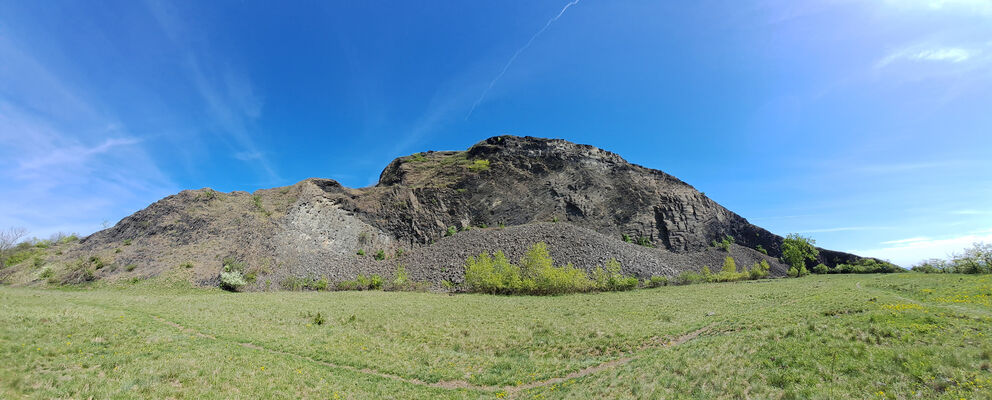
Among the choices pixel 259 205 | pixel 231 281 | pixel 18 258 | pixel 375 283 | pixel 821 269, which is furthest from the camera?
pixel 821 269

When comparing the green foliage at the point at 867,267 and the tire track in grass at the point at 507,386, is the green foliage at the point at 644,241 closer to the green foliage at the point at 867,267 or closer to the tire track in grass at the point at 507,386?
the green foliage at the point at 867,267

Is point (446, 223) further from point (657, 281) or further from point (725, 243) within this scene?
point (725, 243)

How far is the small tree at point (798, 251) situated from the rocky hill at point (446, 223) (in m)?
3.63

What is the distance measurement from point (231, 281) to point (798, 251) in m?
97.7

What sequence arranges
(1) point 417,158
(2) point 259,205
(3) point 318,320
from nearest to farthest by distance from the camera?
1. (3) point 318,320
2. (2) point 259,205
3. (1) point 417,158

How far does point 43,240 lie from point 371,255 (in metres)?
61.7

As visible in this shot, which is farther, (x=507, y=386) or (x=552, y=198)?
(x=552, y=198)

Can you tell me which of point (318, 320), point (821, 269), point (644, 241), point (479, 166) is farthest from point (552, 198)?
point (318, 320)

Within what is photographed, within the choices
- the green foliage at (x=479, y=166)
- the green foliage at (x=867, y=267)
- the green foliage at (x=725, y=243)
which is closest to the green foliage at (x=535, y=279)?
the green foliage at (x=479, y=166)

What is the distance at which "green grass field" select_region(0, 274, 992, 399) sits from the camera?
341 inches

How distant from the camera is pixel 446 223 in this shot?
7088 centimetres

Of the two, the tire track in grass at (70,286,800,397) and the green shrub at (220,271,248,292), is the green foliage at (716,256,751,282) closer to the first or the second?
the tire track in grass at (70,286,800,397)

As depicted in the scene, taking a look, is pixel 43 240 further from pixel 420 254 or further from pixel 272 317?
pixel 272 317

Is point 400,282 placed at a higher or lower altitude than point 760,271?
lower
